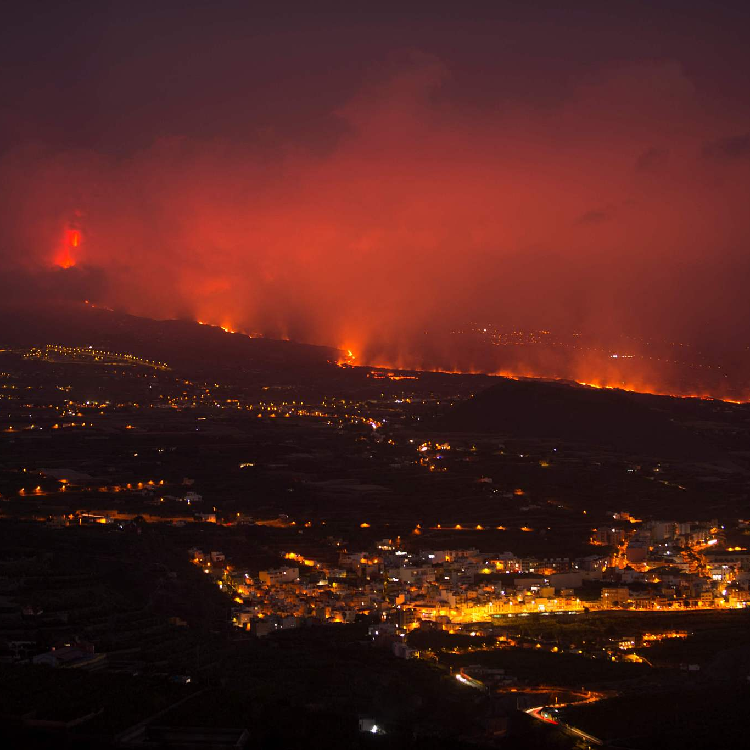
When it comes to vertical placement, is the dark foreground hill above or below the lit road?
above

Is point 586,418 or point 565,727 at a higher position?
point 586,418

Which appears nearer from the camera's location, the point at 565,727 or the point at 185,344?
the point at 565,727

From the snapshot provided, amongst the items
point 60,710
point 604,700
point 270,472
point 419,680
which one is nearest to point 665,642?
point 604,700


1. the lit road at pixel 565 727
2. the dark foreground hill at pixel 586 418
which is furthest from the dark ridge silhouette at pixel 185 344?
the lit road at pixel 565 727

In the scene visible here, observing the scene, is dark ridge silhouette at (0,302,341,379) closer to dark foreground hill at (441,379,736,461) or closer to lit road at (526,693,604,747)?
dark foreground hill at (441,379,736,461)

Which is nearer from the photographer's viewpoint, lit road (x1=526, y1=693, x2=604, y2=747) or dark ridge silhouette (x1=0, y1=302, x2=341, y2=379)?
lit road (x1=526, y1=693, x2=604, y2=747)

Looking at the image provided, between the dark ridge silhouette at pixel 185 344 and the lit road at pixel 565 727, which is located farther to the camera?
the dark ridge silhouette at pixel 185 344

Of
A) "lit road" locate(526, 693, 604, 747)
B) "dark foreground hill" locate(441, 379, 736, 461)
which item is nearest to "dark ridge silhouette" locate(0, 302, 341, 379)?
"dark foreground hill" locate(441, 379, 736, 461)

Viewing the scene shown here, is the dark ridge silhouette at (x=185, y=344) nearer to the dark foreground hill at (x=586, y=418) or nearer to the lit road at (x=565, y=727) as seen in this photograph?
the dark foreground hill at (x=586, y=418)
